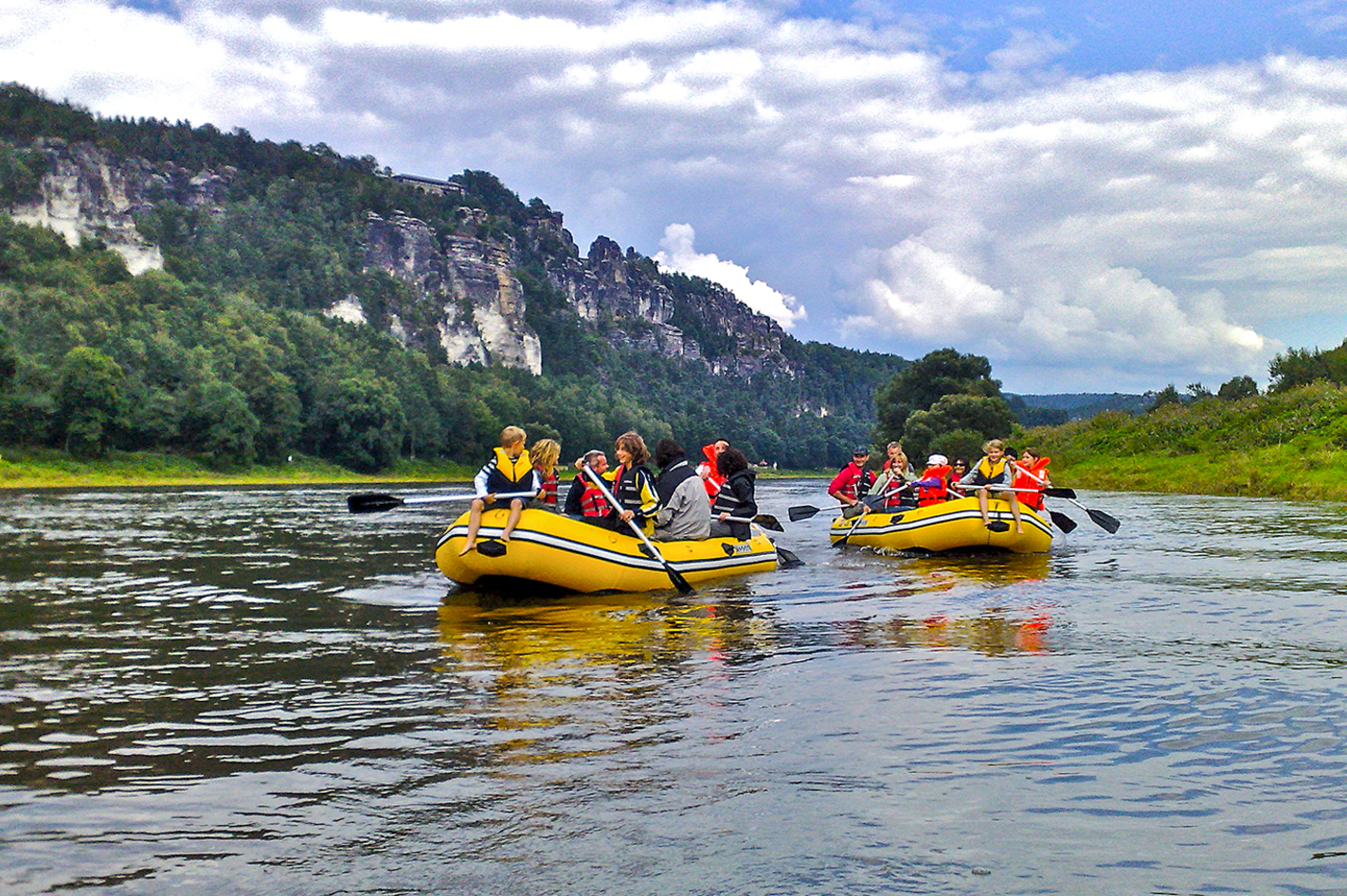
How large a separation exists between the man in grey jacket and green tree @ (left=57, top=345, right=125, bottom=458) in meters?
65.7

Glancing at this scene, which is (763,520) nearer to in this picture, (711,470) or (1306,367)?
(711,470)

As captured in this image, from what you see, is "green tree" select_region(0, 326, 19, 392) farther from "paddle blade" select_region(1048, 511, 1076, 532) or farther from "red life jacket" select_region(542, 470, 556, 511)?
"red life jacket" select_region(542, 470, 556, 511)

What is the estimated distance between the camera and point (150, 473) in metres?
73.4

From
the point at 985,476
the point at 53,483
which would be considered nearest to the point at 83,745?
the point at 985,476

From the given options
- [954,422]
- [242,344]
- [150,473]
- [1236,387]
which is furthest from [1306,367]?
[242,344]

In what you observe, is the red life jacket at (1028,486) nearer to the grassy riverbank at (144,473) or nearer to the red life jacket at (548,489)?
the red life jacket at (548,489)

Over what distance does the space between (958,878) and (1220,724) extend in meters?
3.54

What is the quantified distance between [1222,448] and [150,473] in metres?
62.5

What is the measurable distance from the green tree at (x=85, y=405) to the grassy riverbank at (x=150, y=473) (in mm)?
1381

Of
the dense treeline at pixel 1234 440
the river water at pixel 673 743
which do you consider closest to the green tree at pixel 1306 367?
the dense treeline at pixel 1234 440

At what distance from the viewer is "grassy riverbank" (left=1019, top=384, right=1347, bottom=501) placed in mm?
41094

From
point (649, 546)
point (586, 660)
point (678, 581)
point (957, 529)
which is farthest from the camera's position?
point (957, 529)

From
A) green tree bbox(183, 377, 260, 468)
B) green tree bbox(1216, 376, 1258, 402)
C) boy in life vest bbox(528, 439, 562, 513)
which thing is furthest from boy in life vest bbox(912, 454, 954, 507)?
green tree bbox(183, 377, 260, 468)

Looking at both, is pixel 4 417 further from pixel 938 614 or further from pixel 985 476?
pixel 938 614
